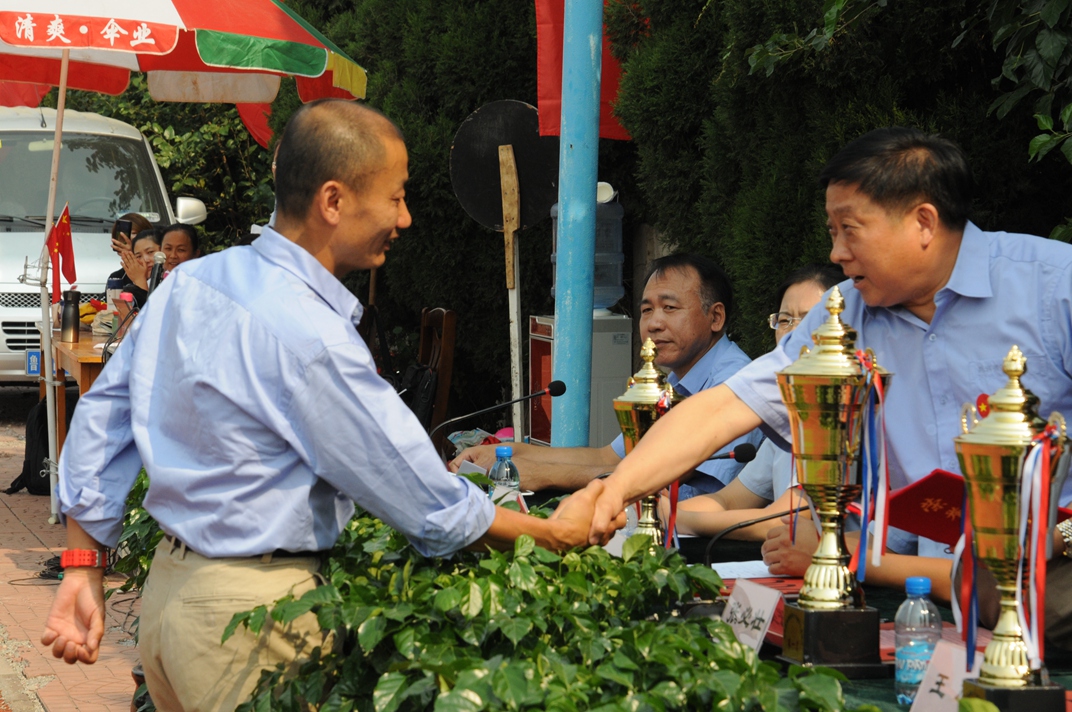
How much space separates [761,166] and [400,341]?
220 inches

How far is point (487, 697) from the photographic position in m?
1.65

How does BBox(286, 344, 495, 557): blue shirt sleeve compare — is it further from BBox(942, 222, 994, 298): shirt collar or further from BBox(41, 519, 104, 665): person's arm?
BBox(942, 222, 994, 298): shirt collar

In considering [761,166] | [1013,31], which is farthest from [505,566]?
[761,166]

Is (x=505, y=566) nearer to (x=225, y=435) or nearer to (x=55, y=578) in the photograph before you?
(x=225, y=435)

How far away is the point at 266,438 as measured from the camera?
7.06 feet

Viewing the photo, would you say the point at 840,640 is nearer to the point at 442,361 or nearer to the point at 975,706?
the point at 975,706

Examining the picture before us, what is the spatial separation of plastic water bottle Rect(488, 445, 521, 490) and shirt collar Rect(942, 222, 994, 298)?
1737 mm

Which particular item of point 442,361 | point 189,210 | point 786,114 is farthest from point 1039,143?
point 189,210

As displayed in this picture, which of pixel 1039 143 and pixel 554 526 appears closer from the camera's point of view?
pixel 554 526

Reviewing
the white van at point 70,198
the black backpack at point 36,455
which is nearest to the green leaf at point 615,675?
the black backpack at point 36,455

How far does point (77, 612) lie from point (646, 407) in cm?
128

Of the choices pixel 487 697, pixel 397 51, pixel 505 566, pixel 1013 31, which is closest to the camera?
pixel 487 697

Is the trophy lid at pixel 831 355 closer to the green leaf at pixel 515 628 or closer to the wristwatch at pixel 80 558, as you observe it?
the green leaf at pixel 515 628

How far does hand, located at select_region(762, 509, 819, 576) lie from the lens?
2621 mm
